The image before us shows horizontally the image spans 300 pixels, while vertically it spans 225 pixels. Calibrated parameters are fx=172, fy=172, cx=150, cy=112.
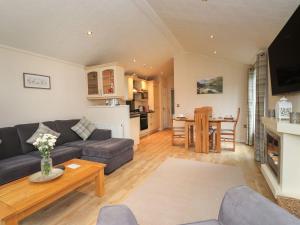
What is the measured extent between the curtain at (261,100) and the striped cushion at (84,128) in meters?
3.57

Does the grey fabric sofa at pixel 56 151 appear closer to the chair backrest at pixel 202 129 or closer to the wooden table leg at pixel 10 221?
the wooden table leg at pixel 10 221

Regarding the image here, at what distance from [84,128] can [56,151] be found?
41.3 inches

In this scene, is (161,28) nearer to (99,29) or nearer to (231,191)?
(99,29)

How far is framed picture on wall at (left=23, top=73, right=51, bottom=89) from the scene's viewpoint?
10.8 feet

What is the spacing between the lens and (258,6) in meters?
2.01

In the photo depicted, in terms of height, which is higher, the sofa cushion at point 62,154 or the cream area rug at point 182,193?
the sofa cushion at point 62,154

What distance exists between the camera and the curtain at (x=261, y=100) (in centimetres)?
321

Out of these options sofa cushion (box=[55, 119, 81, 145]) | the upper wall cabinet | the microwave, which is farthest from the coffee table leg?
the microwave

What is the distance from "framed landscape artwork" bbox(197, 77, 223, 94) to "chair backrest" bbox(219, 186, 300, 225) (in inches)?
184

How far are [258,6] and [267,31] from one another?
76 cm

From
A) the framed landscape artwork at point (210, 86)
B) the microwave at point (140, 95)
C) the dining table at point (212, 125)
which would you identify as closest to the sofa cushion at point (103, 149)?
the dining table at point (212, 125)

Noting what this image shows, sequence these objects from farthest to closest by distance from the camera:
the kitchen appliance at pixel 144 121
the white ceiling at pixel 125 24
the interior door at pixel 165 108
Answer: the interior door at pixel 165 108 → the kitchen appliance at pixel 144 121 → the white ceiling at pixel 125 24

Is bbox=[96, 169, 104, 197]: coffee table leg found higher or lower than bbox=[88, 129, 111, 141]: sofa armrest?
lower

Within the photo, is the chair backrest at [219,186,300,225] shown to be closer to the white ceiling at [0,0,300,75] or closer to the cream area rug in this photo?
the cream area rug
